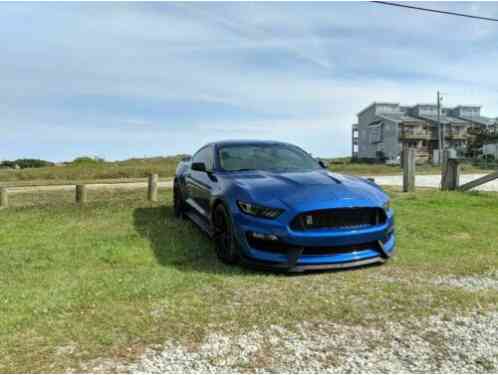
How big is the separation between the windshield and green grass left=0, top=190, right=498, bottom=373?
3.89 feet

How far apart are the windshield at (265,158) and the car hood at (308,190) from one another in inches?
17.7

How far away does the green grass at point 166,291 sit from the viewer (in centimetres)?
268

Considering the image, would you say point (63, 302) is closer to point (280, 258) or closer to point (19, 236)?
point (280, 258)

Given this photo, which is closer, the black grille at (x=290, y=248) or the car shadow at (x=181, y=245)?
the black grille at (x=290, y=248)

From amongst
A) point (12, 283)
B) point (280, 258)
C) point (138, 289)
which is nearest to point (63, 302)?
point (138, 289)

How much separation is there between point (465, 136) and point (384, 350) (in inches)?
2459

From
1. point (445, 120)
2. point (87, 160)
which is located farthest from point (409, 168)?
point (445, 120)

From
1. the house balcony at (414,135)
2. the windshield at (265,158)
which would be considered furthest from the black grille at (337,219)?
the house balcony at (414,135)

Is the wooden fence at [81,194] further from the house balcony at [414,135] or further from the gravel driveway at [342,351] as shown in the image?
the house balcony at [414,135]

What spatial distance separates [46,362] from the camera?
2.34 metres

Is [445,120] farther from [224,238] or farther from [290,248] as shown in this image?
[290,248]

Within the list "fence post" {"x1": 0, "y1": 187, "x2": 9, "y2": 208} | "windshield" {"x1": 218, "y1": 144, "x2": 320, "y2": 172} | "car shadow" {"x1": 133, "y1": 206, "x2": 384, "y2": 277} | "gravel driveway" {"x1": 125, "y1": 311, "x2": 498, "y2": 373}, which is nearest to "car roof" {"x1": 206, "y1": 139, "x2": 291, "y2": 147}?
"windshield" {"x1": 218, "y1": 144, "x2": 320, "y2": 172}

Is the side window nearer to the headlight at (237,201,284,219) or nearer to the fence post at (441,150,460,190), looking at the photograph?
the headlight at (237,201,284,219)

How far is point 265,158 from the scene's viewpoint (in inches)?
216
